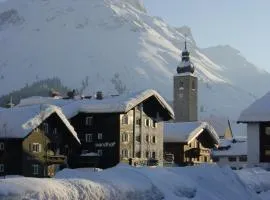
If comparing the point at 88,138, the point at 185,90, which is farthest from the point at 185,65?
the point at 88,138

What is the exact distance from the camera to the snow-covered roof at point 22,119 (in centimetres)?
5347

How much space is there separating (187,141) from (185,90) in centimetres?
6417

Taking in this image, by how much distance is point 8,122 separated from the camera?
54312 millimetres

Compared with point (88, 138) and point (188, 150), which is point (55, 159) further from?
point (188, 150)

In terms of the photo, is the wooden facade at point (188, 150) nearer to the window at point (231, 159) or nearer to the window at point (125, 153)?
the window at point (125, 153)

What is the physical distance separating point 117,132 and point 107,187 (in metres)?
43.5

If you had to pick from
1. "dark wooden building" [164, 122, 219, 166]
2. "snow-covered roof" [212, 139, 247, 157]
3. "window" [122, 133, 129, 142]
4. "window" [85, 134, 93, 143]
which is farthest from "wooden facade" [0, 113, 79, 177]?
"snow-covered roof" [212, 139, 247, 157]

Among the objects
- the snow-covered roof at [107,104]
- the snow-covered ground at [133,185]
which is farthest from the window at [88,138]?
the snow-covered ground at [133,185]

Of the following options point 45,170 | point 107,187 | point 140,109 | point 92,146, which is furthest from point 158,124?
point 107,187

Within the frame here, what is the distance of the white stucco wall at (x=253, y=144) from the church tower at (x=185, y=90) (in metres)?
67.5

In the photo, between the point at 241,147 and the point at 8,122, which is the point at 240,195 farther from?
the point at 241,147

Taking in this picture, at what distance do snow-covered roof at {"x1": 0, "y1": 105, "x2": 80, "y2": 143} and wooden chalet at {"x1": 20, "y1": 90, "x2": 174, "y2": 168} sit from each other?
9863 millimetres

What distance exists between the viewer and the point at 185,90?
468 feet

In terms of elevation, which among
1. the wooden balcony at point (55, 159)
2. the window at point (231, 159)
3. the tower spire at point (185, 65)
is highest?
the tower spire at point (185, 65)
